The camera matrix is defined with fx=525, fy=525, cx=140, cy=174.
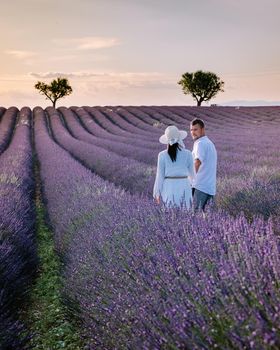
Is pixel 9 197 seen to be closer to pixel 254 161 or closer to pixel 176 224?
pixel 176 224

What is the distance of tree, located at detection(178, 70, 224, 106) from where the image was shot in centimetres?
5475

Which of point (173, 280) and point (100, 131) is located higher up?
point (173, 280)

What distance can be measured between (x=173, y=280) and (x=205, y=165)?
135 inches

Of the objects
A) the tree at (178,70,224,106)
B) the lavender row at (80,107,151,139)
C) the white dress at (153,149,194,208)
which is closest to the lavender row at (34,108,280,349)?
the white dress at (153,149,194,208)

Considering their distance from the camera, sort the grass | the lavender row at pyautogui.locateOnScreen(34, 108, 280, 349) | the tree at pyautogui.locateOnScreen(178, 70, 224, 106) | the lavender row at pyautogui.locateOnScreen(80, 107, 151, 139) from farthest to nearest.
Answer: the tree at pyautogui.locateOnScreen(178, 70, 224, 106) → the lavender row at pyautogui.locateOnScreen(80, 107, 151, 139) → the grass → the lavender row at pyautogui.locateOnScreen(34, 108, 280, 349)

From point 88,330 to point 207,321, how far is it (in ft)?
4.93

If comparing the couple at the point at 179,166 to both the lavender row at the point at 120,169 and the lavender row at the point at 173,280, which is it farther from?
the lavender row at the point at 120,169

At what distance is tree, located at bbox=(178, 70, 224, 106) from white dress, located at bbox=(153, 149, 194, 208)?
50497 mm

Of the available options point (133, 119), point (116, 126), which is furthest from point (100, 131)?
point (133, 119)

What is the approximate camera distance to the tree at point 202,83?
5475 centimetres

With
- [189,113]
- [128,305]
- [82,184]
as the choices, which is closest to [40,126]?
[189,113]

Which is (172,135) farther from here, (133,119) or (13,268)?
(133,119)

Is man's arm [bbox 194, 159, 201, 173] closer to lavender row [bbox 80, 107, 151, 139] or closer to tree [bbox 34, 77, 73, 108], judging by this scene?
lavender row [bbox 80, 107, 151, 139]

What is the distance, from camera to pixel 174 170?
532 centimetres
